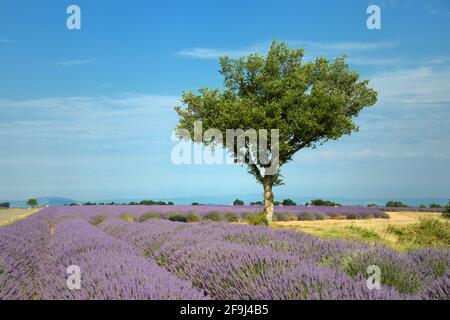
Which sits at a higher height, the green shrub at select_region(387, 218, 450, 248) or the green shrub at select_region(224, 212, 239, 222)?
the green shrub at select_region(387, 218, 450, 248)

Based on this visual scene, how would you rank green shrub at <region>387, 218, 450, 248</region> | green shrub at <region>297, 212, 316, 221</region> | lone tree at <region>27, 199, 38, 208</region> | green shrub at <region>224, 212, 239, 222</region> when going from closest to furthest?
1. green shrub at <region>387, 218, 450, 248</region>
2. green shrub at <region>224, 212, 239, 222</region>
3. green shrub at <region>297, 212, 316, 221</region>
4. lone tree at <region>27, 199, 38, 208</region>

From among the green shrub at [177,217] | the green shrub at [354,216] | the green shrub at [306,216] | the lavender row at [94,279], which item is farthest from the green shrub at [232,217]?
the lavender row at [94,279]

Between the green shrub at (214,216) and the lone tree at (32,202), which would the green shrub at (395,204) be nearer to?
the green shrub at (214,216)

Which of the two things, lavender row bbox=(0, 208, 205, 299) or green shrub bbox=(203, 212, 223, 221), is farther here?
green shrub bbox=(203, 212, 223, 221)

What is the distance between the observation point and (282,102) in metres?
17.0

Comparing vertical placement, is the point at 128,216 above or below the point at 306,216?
above

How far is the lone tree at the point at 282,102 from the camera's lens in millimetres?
16969

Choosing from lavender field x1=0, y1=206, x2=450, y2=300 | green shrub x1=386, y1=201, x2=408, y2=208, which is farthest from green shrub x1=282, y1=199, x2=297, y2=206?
lavender field x1=0, y1=206, x2=450, y2=300

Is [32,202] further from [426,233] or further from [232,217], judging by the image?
[426,233]

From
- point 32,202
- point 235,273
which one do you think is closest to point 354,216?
point 235,273

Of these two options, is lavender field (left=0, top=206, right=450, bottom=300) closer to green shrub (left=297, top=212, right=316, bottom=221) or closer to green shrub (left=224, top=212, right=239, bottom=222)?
green shrub (left=224, top=212, right=239, bottom=222)

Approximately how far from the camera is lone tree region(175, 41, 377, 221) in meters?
17.0
